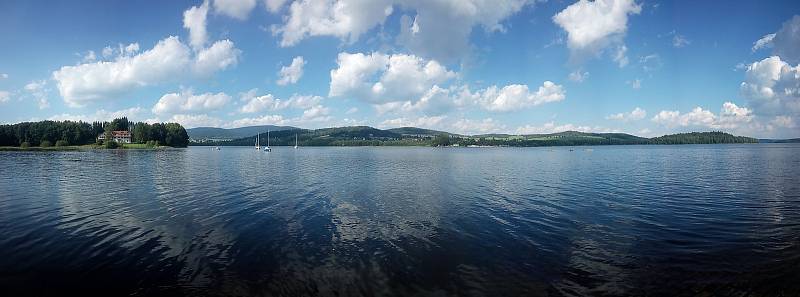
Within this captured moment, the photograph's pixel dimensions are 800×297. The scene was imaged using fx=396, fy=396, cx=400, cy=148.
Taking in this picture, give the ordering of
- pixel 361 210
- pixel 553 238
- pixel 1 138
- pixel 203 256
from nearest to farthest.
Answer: pixel 203 256 < pixel 553 238 < pixel 361 210 < pixel 1 138

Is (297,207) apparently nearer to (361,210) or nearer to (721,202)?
(361,210)

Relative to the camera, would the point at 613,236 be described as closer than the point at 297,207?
Yes

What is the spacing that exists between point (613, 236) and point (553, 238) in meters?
3.60

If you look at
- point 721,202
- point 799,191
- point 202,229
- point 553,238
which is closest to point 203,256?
point 202,229

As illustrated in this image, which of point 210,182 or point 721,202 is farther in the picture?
point 210,182

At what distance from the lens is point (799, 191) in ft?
131

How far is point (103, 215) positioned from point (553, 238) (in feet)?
94.7

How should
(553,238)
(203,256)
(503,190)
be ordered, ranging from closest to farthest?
(203,256) < (553,238) < (503,190)

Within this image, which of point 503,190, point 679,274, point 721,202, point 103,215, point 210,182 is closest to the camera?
point 679,274

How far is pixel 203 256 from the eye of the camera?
18031mm

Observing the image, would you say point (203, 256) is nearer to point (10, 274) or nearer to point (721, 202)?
point (10, 274)

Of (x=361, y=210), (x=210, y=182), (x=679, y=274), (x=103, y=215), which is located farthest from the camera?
(x=210, y=182)

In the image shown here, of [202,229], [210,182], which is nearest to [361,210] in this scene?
[202,229]

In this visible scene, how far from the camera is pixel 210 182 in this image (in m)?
48.3
